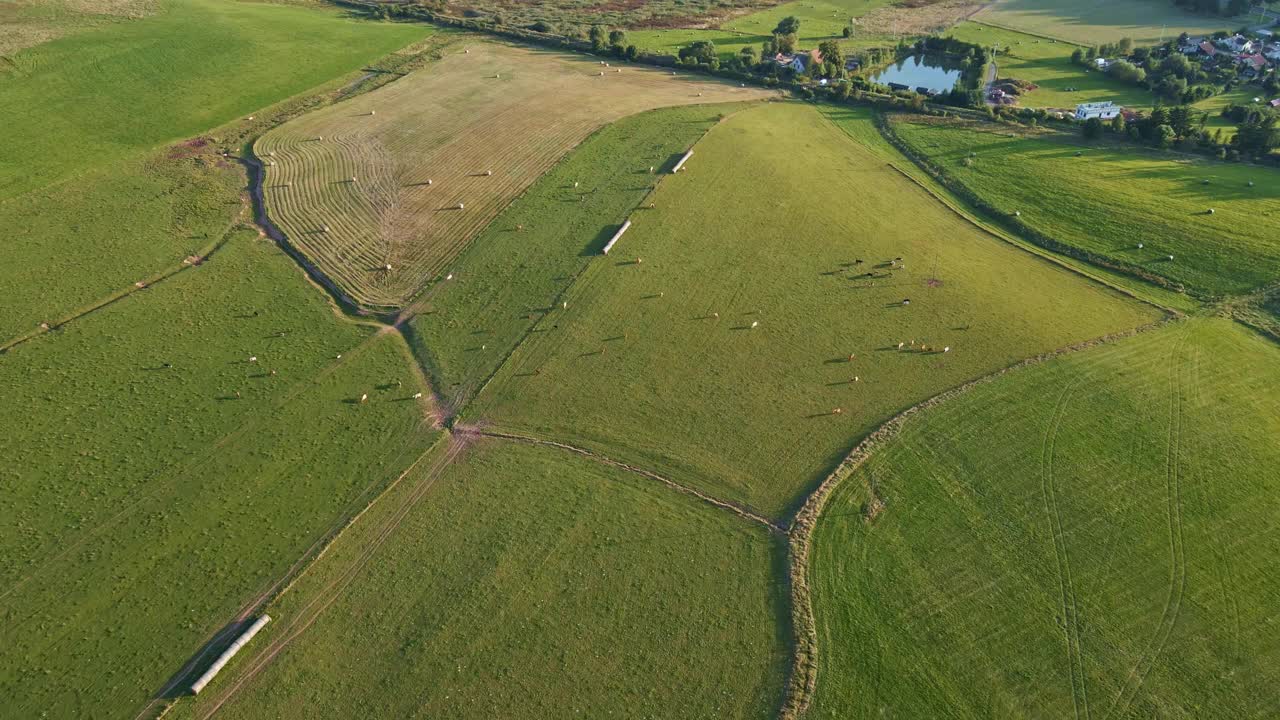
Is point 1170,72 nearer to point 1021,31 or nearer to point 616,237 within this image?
point 1021,31

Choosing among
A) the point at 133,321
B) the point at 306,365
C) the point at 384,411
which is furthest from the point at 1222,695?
the point at 133,321

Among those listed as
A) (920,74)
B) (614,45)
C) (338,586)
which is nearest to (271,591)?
(338,586)

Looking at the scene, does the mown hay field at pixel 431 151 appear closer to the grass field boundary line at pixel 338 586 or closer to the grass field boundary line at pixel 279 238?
the grass field boundary line at pixel 279 238

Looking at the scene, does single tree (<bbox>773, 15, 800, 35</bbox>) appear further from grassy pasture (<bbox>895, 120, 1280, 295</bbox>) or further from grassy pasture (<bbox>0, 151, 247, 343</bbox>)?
grassy pasture (<bbox>0, 151, 247, 343</bbox>)

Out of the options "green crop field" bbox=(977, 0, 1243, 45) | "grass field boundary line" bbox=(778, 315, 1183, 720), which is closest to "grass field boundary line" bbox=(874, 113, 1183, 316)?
"grass field boundary line" bbox=(778, 315, 1183, 720)

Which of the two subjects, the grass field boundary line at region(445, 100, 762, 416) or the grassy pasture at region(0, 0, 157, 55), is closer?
the grass field boundary line at region(445, 100, 762, 416)

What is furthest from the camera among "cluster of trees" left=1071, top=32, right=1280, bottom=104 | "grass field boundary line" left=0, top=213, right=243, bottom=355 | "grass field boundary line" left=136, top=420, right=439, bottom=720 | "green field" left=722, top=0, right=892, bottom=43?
"green field" left=722, top=0, right=892, bottom=43
